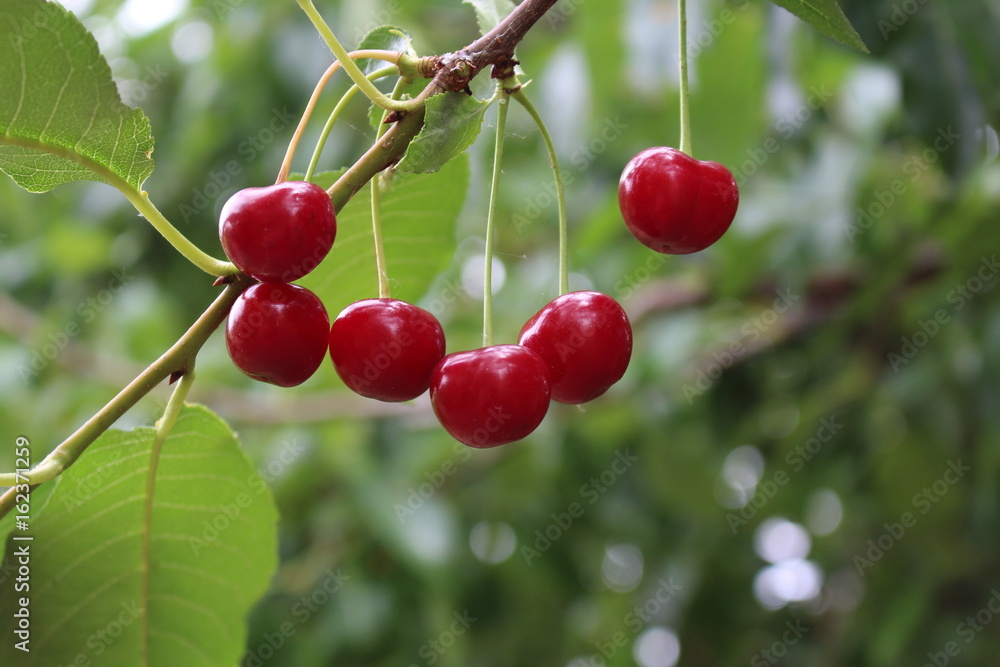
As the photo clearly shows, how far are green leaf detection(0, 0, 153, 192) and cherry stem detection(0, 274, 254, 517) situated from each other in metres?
0.21

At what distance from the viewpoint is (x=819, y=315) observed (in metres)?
3.08

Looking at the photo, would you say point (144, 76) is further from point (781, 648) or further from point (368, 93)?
point (781, 648)

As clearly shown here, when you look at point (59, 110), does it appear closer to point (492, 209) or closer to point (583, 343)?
point (492, 209)

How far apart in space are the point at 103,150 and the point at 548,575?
285 centimetres

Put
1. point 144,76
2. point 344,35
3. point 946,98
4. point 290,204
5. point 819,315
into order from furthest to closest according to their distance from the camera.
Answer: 1. point 144,76
2. point 819,315
3. point 344,35
4. point 946,98
5. point 290,204

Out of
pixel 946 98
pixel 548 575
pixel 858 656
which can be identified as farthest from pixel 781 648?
pixel 946 98

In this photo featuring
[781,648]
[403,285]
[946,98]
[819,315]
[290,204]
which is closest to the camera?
[290,204]

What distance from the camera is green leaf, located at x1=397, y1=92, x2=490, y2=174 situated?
941 millimetres

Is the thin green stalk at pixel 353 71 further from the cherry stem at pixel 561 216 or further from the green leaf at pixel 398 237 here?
the green leaf at pixel 398 237

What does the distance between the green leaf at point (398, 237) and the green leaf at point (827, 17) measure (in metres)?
0.54

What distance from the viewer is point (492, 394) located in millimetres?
965

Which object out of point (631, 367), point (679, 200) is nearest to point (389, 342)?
point (679, 200)

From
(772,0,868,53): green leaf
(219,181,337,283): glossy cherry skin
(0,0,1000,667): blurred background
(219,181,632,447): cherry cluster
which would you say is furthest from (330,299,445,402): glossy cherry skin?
(0,0,1000,667): blurred background

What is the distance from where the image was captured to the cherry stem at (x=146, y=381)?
0.94 meters
